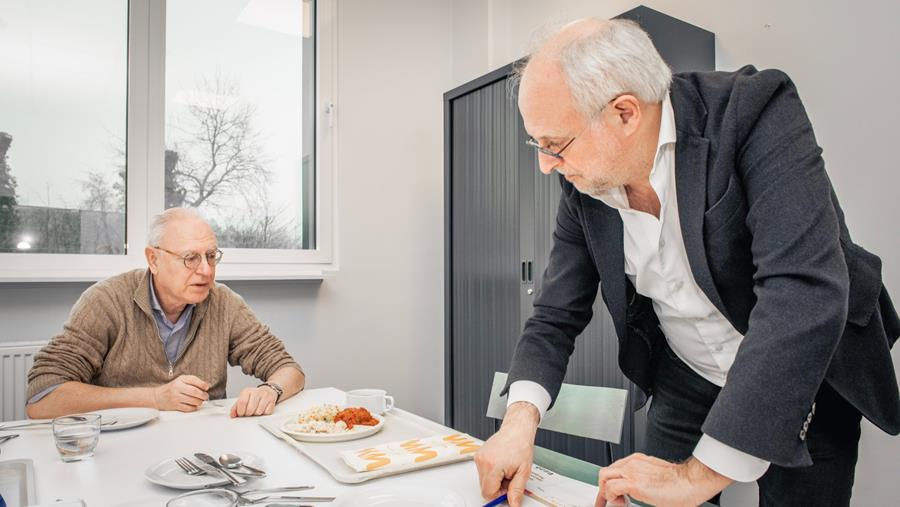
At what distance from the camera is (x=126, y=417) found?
4.40ft

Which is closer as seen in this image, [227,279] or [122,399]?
[122,399]

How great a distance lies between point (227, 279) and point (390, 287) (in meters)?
0.95

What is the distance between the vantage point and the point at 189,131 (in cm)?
284

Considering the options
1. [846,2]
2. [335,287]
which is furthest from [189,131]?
[846,2]

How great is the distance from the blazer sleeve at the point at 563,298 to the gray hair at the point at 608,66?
0.26 m

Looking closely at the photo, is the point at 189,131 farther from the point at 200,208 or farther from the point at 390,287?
the point at 390,287

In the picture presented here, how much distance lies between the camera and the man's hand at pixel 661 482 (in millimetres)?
781

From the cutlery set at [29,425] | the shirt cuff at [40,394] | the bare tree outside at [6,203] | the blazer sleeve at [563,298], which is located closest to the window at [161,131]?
the bare tree outside at [6,203]

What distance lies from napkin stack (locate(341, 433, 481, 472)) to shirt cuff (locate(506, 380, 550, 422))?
126 millimetres

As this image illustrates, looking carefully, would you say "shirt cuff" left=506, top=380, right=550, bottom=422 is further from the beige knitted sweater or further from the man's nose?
the man's nose

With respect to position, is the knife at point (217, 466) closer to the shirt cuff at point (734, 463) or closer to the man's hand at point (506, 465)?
the man's hand at point (506, 465)

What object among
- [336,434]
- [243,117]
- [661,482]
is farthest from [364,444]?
[243,117]

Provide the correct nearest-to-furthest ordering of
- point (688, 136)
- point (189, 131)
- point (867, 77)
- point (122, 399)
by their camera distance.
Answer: point (688, 136) < point (122, 399) < point (867, 77) < point (189, 131)

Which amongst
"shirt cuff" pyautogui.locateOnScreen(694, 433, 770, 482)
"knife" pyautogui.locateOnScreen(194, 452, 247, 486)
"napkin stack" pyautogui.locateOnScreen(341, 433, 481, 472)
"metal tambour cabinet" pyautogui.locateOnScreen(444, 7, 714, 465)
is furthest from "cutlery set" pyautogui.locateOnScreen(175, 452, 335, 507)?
"metal tambour cabinet" pyautogui.locateOnScreen(444, 7, 714, 465)
